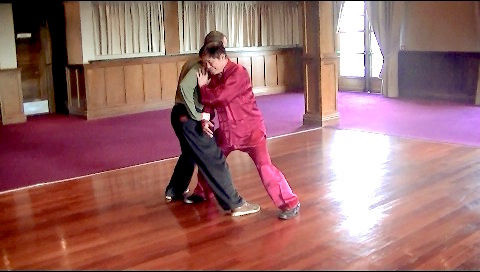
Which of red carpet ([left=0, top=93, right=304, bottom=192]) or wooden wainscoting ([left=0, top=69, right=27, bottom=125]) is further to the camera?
wooden wainscoting ([left=0, top=69, right=27, bottom=125])

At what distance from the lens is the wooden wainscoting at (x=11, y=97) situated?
8.22m

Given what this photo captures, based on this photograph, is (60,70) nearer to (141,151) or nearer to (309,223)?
(141,151)

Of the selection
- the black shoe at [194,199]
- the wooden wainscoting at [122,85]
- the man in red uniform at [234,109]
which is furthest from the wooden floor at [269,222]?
the wooden wainscoting at [122,85]

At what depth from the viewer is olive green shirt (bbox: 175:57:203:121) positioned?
3502mm

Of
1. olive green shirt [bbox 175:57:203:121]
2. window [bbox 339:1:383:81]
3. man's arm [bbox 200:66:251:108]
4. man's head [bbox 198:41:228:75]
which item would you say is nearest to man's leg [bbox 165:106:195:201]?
olive green shirt [bbox 175:57:203:121]

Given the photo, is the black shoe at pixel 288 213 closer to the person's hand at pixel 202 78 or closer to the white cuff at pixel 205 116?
the white cuff at pixel 205 116

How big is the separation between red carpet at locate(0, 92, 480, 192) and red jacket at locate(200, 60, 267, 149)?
228cm

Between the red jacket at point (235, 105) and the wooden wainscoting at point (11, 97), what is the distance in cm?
572

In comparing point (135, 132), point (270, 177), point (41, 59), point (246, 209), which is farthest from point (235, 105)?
point (41, 59)

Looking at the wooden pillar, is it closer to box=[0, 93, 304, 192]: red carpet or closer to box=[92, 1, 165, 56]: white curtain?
box=[0, 93, 304, 192]: red carpet

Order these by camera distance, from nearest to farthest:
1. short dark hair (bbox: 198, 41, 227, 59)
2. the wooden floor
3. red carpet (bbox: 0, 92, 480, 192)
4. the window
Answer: the window, the wooden floor, short dark hair (bbox: 198, 41, 227, 59), red carpet (bbox: 0, 92, 480, 192)

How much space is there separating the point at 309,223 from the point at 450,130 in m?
3.78

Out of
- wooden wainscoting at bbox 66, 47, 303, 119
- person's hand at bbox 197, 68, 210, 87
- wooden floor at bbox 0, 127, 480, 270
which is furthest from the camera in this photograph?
wooden wainscoting at bbox 66, 47, 303, 119

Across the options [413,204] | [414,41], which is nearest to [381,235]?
[413,204]
